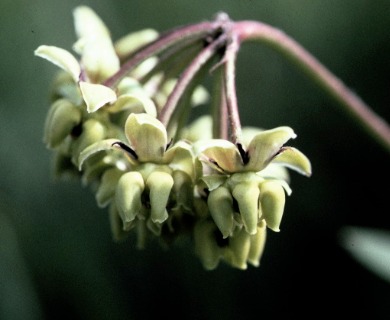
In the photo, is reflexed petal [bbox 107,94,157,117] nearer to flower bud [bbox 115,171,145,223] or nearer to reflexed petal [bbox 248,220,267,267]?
flower bud [bbox 115,171,145,223]

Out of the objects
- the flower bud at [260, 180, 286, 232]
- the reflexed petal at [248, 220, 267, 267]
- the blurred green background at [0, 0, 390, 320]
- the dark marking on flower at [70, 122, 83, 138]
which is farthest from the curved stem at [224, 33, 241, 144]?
the blurred green background at [0, 0, 390, 320]

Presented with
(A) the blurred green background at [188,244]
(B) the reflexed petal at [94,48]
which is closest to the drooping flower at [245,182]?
(B) the reflexed petal at [94,48]

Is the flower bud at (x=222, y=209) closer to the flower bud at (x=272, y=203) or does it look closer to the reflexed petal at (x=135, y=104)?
the flower bud at (x=272, y=203)

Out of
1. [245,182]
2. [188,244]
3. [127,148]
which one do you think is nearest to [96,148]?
[127,148]

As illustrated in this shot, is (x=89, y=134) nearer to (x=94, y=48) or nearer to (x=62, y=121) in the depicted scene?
(x=62, y=121)

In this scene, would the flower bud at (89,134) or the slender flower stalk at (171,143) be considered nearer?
the slender flower stalk at (171,143)

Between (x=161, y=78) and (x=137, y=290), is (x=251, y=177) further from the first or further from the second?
(x=137, y=290)

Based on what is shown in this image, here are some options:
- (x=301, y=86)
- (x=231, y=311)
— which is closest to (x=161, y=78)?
(x=231, y=311)
